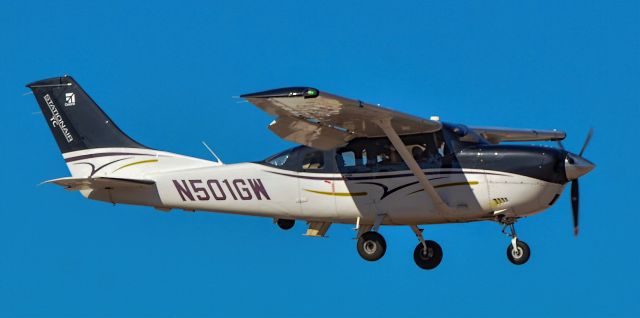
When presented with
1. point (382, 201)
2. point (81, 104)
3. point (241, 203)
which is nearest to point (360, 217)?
point (382, 201)

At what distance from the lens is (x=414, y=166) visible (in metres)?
20.8

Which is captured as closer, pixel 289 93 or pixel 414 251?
pixel 289 93

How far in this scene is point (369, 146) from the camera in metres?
21.5

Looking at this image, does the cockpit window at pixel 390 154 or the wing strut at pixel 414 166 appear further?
the cockpit window at pixel 390 154

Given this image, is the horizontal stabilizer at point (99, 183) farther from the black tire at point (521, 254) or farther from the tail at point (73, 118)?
the black tire at point (521, 254)

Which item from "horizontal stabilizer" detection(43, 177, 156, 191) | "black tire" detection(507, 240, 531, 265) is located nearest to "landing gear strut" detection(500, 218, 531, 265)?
"black tire" detection(507, 240, 531, 265)

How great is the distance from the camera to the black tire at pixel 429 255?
22141 mm

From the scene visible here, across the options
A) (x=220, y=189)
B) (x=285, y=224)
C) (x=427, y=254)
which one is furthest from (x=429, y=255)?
(x=220, y=189)

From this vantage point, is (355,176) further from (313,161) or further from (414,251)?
→ (414,251)

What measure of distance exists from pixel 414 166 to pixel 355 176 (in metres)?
1.25

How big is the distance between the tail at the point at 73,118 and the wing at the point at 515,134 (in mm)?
6668

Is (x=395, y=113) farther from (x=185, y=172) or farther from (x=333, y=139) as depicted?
(x=185, y=172)

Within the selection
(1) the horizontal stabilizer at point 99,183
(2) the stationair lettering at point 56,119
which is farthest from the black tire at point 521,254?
(2) the stationair lettering at point 56,119

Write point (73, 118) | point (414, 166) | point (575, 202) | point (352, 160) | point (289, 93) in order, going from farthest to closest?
point (73, 118) < point (352, 160) < point (575, 202) < point (414, 166) < point (289, 93)
